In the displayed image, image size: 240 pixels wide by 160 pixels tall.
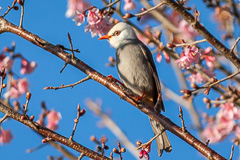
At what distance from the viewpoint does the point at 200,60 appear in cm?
471

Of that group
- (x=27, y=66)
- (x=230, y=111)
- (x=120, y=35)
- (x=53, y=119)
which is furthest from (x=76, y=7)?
(x=230, y=111)

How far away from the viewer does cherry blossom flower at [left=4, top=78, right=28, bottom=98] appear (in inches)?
215

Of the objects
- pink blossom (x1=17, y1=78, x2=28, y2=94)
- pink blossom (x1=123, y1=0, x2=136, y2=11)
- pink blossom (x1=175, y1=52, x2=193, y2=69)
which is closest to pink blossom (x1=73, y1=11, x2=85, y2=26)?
pink blossom (x1=175, y1=52, x2=193, y2=69)

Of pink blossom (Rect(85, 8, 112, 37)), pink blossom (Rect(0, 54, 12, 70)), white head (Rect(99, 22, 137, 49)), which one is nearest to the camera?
pink blossom (Rect(85, 8, 112, 37))

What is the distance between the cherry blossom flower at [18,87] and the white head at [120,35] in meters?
1.45

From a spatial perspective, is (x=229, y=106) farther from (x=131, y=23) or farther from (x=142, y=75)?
(x=131, y=23)

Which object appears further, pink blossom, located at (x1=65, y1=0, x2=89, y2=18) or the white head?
the white head

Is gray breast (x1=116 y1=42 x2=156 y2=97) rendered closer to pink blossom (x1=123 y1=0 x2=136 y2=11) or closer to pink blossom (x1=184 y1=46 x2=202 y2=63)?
pink blossom (x1=184 y1=46 x2=202 y2=63)

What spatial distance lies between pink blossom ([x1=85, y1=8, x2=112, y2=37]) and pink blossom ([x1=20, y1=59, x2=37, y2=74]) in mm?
1542

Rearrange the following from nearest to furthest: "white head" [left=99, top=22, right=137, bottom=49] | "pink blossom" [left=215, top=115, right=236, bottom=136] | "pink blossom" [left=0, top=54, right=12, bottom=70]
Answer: "pink blossom" [left=0, top=54, right=12, bottom=70] < "white head" [left=99, top=22, right=137, bottom=49] < "pink blossom" [left=215, top=115, right=236, bottom=136]

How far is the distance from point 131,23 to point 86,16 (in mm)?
1186

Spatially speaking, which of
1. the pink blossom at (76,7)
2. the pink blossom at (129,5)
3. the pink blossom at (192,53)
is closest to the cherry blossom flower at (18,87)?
the pink blossom at (76,7)

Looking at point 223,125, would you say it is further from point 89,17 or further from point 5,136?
point 5,136

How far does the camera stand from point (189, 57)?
432cm
